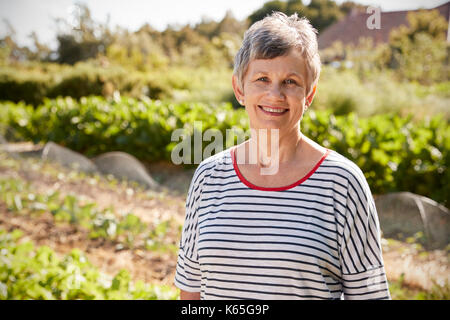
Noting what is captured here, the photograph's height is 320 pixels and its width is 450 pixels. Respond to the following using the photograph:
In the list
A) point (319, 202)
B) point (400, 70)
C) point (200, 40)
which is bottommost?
point (319, 202)

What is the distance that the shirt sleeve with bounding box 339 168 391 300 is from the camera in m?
1.29

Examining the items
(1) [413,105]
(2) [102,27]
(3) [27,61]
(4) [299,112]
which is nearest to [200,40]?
(2) [102,27]

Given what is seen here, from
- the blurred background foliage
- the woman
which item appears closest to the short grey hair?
the woman

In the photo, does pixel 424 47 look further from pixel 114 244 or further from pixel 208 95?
pixel 114 244

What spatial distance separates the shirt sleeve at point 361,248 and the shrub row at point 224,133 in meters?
3.64

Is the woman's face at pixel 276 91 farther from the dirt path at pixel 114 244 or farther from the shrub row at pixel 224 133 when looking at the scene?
the shrub row at pixel 224 133

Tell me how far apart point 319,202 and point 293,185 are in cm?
10

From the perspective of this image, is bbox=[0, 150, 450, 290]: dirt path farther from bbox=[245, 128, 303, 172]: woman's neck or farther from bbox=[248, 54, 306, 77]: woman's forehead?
bbox=[248, 54, 306, 77]: woman's forehead

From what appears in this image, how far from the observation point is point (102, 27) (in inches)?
682

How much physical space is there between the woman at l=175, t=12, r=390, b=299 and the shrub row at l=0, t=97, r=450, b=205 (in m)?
3.66

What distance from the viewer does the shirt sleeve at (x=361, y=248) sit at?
Answer: 4.22 ft

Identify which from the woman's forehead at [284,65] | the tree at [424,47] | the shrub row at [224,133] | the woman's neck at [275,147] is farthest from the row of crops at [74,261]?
the tree at [424,47]

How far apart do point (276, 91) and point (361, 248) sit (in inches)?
21.3
